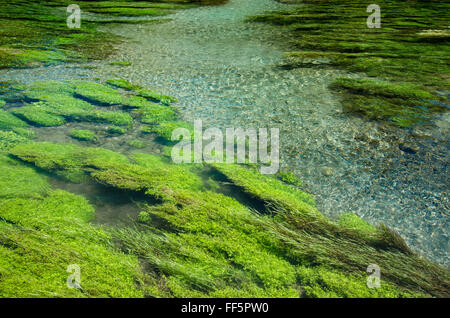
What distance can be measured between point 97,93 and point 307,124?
27.5 feet

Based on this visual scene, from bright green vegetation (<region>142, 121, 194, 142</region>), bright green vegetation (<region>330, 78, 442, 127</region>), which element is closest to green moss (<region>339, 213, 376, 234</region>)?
bright green vegetation (<region>142, 121, 194, 142</region>)

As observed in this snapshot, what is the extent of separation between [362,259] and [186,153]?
547cm

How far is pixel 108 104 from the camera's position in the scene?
41.9 feet

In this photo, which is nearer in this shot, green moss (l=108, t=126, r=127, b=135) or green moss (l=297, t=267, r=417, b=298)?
Answer: green moss (l=297, t=267, r=417, b=298)

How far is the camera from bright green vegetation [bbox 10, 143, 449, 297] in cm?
519

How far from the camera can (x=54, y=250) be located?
5508mm

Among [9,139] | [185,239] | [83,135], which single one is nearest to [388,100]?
[185,239]

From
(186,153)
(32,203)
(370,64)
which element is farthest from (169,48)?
(32,203)

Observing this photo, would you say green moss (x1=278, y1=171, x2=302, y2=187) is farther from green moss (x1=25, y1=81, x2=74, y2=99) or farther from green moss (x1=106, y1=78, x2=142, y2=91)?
green moss (x1=25, y1=81, x2=74, y2=99)

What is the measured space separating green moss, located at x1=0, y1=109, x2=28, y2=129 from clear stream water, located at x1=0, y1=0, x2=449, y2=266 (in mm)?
1035

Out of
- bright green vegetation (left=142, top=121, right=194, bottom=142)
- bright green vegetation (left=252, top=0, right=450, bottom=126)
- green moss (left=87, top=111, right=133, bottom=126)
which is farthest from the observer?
bright green vegetation (left=252, top=0, right=450, bottom=126)

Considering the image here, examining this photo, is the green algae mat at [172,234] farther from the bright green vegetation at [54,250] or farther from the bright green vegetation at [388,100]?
the bright green vegetation at [388,100]

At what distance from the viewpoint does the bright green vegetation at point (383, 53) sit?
42.3 ft

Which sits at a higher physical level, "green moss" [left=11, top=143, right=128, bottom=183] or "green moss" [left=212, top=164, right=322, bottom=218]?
"green moss" [left=11, top=143, right=128, bottom=183]
